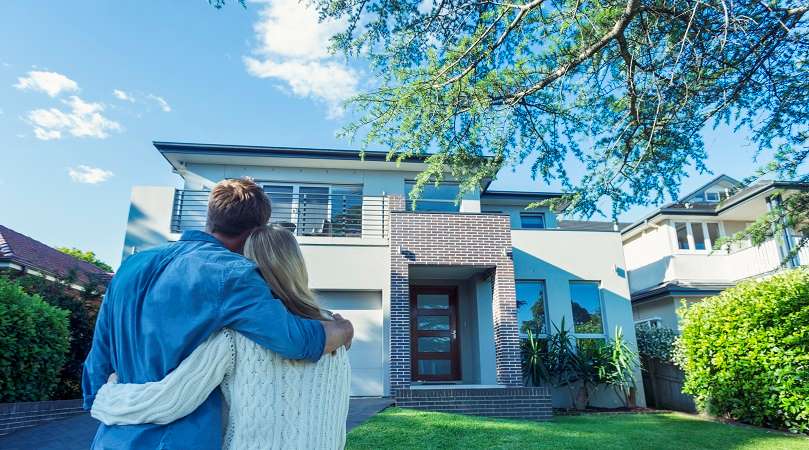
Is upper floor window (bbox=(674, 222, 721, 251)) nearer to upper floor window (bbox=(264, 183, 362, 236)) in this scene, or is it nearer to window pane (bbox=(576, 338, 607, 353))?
window pane (bbox=(576, 338, 607, 353))

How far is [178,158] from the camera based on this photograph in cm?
1223

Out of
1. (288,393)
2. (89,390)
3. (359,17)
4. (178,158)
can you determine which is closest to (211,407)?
(288,393)

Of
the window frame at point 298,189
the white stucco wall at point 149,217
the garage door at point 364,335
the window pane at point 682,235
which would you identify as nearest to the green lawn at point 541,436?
the garage door at point 364,335

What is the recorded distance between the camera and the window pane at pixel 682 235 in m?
16.4

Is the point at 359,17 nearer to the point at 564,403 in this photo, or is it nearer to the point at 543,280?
the point at 543,280

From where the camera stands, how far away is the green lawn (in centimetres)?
580

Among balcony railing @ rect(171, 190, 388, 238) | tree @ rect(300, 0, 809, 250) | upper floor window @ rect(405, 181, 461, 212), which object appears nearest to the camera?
tree @ rect(300, 0, 809, 250)

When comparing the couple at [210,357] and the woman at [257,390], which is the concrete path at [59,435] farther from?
the woman at [257,390]

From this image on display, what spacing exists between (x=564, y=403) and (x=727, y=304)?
432 centimetres

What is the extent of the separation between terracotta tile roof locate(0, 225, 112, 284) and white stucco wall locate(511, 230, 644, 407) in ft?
32.6

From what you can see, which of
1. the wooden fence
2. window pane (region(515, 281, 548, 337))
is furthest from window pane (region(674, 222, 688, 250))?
window pane (region(515, 281, 548, 337))

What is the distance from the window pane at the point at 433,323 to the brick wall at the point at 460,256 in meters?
2.14

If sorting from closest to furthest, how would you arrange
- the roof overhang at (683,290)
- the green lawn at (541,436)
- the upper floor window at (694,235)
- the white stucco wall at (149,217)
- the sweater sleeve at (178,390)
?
1. the sweater sleeve at (178,390)
2. the green lawn at (541,436)
3. the white stucco wall at (149,217)
4. the roof overhang at (683,290)
5. the upper floor window at (694,235)

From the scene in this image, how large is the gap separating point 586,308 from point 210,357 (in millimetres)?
12307
